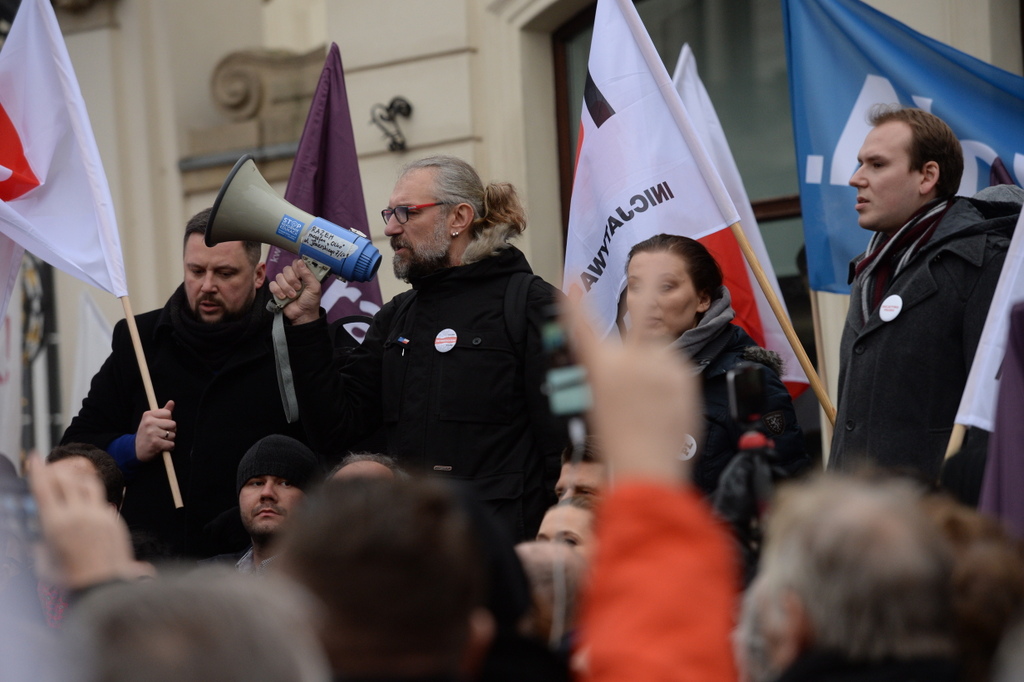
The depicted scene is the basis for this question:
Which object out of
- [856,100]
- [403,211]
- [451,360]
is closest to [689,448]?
[451,360]

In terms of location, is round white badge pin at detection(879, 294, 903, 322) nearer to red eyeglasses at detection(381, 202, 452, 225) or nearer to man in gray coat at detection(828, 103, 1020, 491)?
man in gray coat at detection(828, 103, 1020, 491)

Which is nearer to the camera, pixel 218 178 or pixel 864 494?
pixel 864 494

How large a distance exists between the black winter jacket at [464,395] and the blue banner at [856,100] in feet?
4.27

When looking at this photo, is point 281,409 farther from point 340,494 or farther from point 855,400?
point 340,494

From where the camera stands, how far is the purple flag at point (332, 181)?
5.91m

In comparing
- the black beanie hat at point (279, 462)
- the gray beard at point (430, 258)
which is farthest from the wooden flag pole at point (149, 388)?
the gray beard at point (430, 258)

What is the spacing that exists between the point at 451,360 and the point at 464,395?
0.12m

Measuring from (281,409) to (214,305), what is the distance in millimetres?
454

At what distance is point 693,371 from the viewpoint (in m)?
4.08

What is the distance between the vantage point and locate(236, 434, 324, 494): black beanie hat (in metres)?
4.42

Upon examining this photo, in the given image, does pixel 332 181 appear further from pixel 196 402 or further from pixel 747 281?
pixel 747 281

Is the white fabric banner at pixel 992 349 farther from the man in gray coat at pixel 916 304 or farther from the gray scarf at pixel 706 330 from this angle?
the gray scarf at pixel 706 330

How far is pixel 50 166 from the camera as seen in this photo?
5.26 meters

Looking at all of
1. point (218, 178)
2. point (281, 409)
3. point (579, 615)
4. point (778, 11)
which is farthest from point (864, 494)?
point (218, 178)
